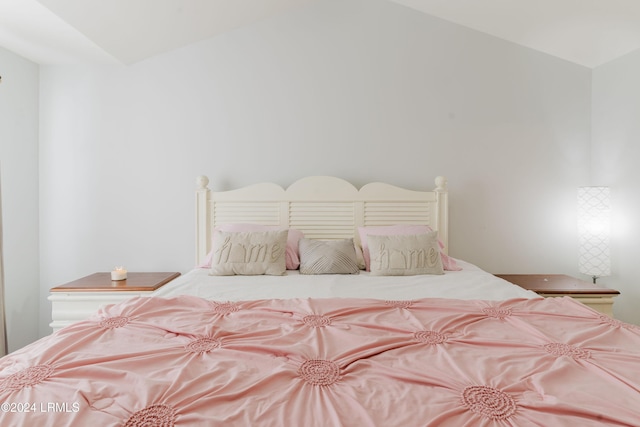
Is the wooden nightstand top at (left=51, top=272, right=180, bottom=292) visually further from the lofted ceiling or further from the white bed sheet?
the lofted ceiling

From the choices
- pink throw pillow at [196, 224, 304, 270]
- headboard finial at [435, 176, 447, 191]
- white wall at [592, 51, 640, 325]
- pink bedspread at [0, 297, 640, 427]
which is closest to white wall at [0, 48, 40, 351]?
pink throw pillow at [196, 224, 304, 270]

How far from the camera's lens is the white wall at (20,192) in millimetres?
2711

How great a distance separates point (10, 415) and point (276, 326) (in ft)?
2.47

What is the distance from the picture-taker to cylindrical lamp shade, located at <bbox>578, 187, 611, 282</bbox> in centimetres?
281

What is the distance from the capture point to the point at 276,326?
4.50 feet

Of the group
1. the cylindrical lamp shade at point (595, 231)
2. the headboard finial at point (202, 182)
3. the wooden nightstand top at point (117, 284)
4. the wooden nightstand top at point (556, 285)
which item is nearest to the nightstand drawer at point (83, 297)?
the wooden nightstand top at point (117, 284)

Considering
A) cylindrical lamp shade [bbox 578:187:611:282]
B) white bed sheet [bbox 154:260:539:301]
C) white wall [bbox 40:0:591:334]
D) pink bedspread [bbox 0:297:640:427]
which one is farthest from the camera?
white wall [bbox 40:0:591:334]

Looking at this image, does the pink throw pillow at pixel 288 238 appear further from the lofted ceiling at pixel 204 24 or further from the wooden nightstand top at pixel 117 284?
the lofted ceiling at pixel 204 24

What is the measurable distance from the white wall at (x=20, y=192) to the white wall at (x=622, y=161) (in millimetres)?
4280

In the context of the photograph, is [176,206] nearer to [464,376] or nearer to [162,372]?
[162,372]

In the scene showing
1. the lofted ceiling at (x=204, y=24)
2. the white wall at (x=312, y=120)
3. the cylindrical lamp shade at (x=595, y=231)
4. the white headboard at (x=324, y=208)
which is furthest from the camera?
the white wall at (x=312, y=120)

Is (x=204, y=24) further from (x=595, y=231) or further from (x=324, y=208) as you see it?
(x=595, y=231)

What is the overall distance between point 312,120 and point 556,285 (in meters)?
2.09

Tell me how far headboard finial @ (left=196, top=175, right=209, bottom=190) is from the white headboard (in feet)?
0.05
